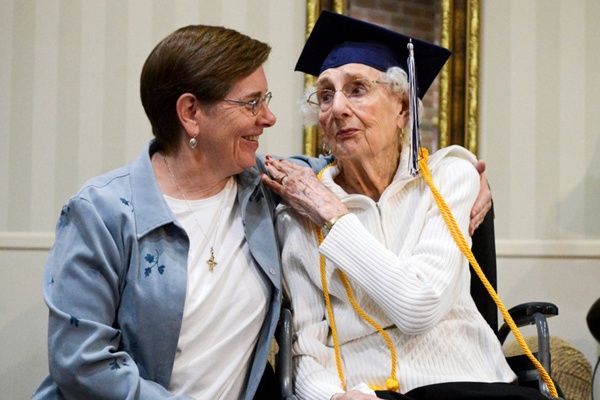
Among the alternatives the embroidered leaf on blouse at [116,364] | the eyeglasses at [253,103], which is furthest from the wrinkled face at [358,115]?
the embroidered leaf on blouse at [116,364]

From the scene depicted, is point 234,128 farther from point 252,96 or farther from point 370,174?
point 370,174

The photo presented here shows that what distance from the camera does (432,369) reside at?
2.02 m

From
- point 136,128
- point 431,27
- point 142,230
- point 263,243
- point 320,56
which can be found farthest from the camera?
point 431,27

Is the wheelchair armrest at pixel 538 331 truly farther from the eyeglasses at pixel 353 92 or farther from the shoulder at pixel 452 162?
the eyeglasses at pixel 353 92

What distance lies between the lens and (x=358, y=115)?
7.18 feet

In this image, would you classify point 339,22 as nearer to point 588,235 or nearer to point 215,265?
point 215,265

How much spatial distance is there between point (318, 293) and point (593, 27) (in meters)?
2.39

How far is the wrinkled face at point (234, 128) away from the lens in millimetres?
2084

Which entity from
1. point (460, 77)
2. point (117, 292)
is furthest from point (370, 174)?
point (460, 77)

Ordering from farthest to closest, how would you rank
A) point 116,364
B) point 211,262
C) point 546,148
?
point 546,148 → point 211,262 → point 116,364

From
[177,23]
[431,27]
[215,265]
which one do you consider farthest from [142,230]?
[431,27]

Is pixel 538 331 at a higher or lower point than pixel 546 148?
lower

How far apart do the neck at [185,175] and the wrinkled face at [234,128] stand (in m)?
0.04

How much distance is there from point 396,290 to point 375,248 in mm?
127
